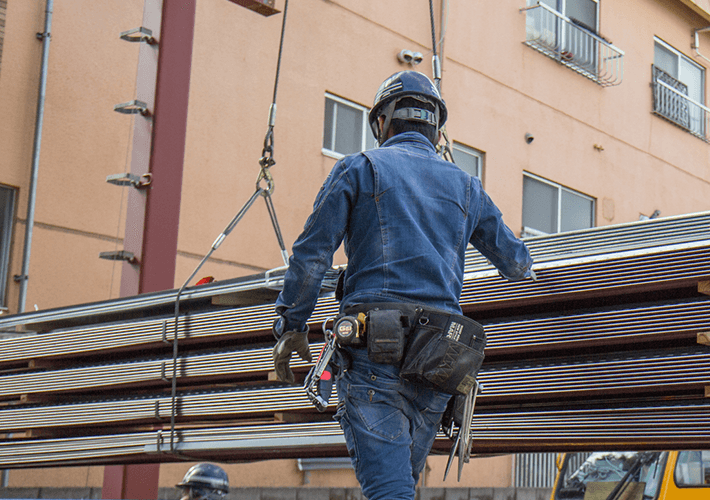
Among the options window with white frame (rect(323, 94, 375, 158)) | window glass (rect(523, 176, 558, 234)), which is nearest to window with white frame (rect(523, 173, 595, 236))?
window glass (rect(523, 176, 558, 234))

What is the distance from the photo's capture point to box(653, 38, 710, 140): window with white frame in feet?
56.0

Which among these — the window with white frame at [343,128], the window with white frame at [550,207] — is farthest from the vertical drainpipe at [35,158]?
the window with white frame at [550,207]

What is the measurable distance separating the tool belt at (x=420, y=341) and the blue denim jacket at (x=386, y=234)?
0.07 meters

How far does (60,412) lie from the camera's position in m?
5.86

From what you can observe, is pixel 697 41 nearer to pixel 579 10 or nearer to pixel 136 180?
pixel 579 10

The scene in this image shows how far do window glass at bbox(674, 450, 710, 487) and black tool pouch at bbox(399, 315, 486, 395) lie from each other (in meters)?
6.53

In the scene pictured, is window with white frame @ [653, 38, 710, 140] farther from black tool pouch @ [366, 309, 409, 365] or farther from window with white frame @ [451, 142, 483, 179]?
black tool pouch @ [366, 309, 409, 365]

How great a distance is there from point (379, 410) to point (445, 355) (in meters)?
0.29

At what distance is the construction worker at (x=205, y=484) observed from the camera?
6.70m

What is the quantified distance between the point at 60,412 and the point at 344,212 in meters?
3.51

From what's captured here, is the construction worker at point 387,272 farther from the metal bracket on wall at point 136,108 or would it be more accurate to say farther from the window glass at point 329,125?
the window glass at point 329,125

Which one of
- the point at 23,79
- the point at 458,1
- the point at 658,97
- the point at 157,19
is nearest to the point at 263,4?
the point at 157,19

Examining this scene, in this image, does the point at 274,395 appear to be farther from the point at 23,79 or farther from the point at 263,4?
the point at 23,79

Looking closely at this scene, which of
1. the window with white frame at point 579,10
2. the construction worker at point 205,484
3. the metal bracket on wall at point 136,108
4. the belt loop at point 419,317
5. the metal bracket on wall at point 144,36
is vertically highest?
the window with white frame at point 579,10
